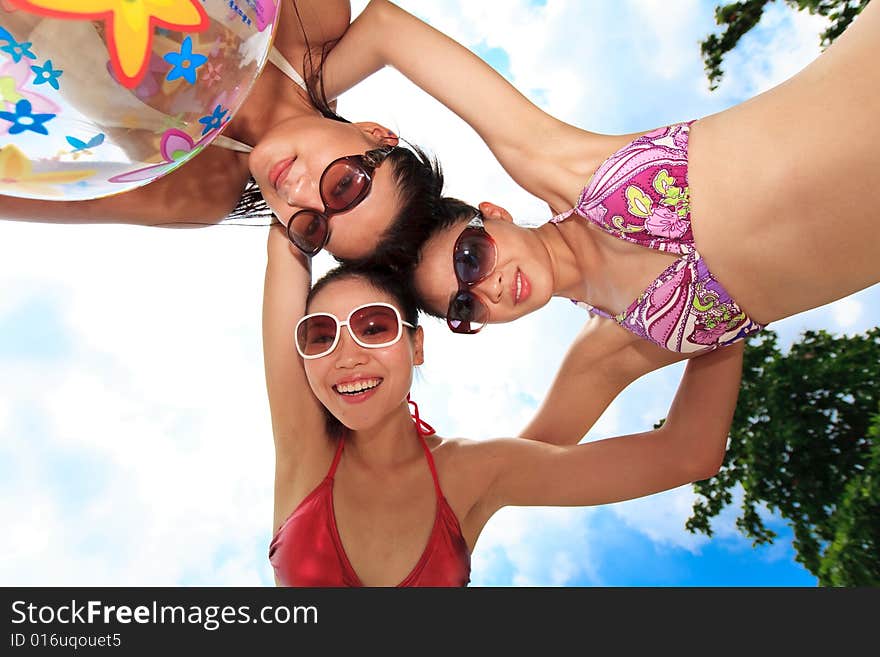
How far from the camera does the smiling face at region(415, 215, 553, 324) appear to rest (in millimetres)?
1915

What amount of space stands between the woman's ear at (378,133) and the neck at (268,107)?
0.14m

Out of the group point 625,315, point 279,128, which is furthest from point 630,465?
point 279,128

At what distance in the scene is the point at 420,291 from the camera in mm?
2043

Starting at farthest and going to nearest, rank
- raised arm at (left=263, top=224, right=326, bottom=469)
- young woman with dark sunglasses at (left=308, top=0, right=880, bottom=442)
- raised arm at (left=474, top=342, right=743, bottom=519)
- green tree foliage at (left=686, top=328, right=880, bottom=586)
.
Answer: green tree foliage at (left=686, top=328, right=880, bottom=586) < raised arm at (left=474, top=342, right=743, bottom=519) < raised arm at (left=263, top=224, right=326, bottom=469) < young woman with dark sunglasses at (left=308, top=0, right=880, bottom=442)

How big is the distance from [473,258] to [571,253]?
330mm

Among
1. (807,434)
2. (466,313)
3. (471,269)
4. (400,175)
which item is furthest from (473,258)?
(807,434)

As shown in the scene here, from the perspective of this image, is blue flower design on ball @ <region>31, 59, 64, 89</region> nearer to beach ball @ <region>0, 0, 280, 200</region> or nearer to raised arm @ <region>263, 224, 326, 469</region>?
beach ball @ <region>0, 0, 280, 200</region>

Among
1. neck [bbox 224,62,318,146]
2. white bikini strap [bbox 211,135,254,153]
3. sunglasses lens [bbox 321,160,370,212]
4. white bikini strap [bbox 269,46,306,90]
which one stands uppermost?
white bikini strap [bbox 269,46,306,90]

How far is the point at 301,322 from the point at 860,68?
4.68 ft

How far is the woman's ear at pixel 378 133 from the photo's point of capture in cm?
197

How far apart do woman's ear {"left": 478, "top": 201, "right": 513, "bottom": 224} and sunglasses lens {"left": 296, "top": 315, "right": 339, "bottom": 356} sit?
0.50 meters

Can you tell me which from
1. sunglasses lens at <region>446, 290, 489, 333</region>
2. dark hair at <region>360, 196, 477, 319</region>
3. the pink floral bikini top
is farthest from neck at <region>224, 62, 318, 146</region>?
the pink floral bikini top

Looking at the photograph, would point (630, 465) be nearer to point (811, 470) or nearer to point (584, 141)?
point (811, 470)

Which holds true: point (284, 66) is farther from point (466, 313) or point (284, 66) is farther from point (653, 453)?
point (653, 453)
